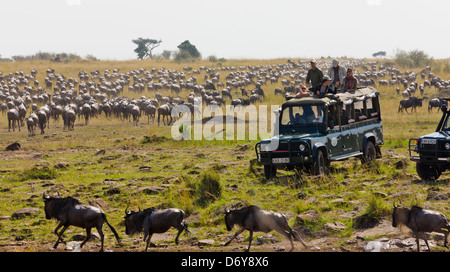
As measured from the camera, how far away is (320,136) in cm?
1596

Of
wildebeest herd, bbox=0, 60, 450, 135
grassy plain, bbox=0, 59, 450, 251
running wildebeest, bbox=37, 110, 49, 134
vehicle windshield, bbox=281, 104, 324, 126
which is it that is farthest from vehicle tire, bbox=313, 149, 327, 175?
running wildebeest, bbox=37, 110, 49, 134

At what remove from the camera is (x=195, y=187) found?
51.2ft

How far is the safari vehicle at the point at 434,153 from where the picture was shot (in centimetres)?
1444

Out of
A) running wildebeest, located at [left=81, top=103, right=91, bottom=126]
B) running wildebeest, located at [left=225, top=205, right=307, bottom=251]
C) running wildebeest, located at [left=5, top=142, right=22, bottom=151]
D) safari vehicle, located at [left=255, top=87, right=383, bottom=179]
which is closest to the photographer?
running wildebeest, located at [left=225, top=205, right=307, bottom=251]

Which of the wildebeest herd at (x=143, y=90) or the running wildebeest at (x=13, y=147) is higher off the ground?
the wildebeest herd at (x=143, y=90)

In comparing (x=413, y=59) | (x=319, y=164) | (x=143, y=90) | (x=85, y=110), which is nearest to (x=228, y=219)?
(x=319, y=164)

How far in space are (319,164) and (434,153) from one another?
2734 mm

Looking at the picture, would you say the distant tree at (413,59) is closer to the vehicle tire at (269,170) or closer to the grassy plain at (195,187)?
the grassy plain at (195,187)

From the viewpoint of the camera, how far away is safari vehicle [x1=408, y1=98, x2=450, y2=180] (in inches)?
568

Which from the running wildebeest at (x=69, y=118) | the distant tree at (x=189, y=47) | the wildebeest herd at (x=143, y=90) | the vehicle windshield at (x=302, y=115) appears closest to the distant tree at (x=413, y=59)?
the wildebeest herd at (x=143, y=90)

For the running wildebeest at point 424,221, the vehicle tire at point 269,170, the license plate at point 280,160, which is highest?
the running wildebeest at point 424,221

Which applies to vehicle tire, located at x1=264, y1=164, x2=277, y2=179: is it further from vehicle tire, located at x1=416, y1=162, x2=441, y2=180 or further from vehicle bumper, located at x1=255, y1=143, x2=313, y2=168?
vehicle tire, located at x1=416, y1=162, x2=441, y2=180

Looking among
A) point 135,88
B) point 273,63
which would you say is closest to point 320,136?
point 135,88
